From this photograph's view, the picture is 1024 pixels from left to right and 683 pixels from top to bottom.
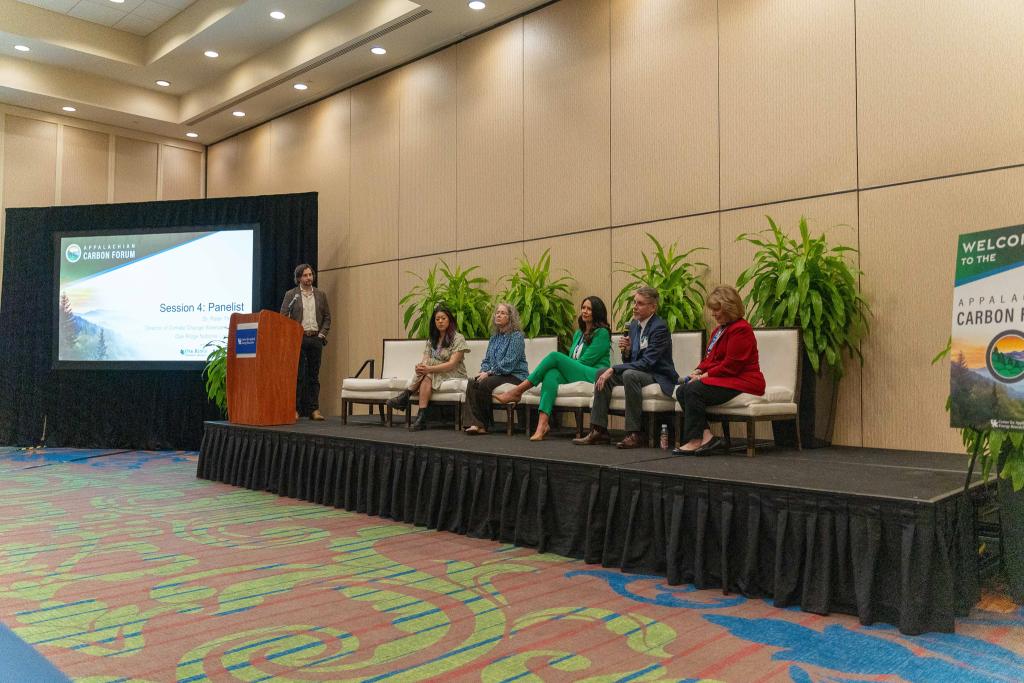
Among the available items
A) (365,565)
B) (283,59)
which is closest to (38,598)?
(365,565)

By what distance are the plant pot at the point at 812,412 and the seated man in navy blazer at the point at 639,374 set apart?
2.25 ft

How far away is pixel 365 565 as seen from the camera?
3.31m

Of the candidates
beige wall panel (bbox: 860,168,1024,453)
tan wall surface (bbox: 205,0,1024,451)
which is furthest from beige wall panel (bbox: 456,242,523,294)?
beige wall panel (bbox: 860,168,1024,453)

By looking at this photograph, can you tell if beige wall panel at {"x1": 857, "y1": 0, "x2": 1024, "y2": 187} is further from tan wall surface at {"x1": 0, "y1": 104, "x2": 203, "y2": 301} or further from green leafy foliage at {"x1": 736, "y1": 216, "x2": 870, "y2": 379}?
tan wall surface at {"x1": 0, "y1": 104, "x2": 203, "y2": 301}

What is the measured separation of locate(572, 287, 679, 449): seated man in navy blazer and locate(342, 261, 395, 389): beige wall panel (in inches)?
146

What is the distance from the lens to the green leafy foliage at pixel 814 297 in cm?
434

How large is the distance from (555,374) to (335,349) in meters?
4.46

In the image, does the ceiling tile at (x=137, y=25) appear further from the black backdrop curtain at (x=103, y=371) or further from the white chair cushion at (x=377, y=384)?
the white chair cushion at (x=377, y=384)

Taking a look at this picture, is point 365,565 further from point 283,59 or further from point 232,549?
point 283,59

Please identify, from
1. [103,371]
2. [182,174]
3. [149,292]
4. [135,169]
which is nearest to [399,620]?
[149,292]

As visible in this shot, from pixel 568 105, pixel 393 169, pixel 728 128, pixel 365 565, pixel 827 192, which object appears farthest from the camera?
pixel 393 169

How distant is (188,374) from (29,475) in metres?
2.18

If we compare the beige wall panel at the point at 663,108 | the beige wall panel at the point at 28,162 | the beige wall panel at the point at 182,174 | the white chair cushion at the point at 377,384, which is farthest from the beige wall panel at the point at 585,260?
the beige wall panel at the point at 28,162

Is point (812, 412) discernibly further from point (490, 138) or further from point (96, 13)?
point (96, 13)
